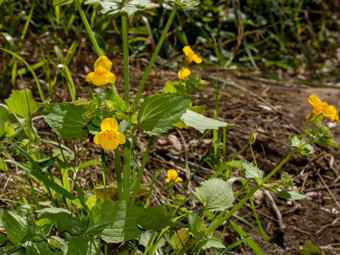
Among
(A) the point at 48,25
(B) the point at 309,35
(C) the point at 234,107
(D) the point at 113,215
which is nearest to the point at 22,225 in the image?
(D) the point at 113,215

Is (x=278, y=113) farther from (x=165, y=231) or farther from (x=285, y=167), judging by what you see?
(x=165, y=231)

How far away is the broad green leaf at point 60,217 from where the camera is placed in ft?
3.31

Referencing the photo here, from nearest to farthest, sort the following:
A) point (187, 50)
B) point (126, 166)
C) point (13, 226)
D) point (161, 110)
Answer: point (13, 226) < point (161, 110) < point (126, 166) < point (187, 50)

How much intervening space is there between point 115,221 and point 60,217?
151 millimetres

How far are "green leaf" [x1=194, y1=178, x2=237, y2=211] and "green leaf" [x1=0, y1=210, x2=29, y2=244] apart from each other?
2.08 ft

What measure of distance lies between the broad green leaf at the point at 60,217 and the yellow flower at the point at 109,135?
209 millimetres

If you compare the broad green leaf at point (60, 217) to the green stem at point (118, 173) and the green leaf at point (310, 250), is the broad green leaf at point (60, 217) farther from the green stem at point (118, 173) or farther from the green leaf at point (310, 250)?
the green leaf at point (310, 250)

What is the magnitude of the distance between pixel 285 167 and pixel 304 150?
2.85 feet

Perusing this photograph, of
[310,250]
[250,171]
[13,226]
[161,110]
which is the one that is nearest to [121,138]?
[161,110]

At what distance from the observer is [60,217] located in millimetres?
→ 1033

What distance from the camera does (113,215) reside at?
105cm

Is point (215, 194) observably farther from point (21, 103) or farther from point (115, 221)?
point (21, 103)

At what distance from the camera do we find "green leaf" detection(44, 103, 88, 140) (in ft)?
3.62

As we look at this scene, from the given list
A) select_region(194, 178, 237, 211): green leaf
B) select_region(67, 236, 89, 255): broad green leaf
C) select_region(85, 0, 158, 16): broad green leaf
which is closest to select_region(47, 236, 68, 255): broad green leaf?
select_region(67, 236, 89, 255): broad green leaf
